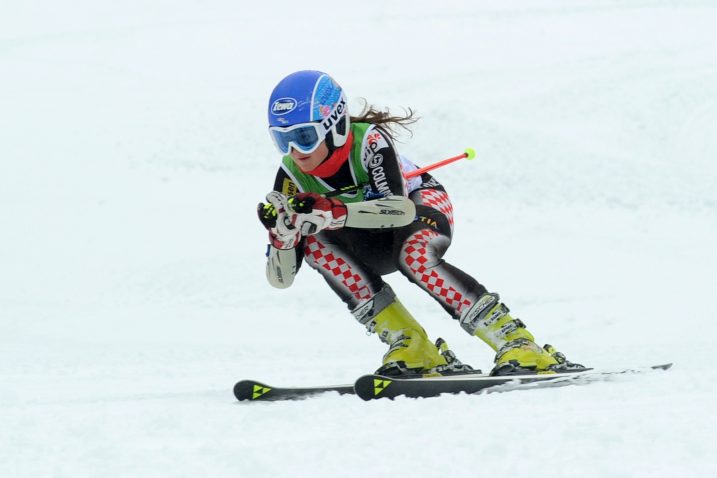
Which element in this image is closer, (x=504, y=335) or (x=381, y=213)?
(x=381, y=213)

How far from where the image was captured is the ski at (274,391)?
4879 mm

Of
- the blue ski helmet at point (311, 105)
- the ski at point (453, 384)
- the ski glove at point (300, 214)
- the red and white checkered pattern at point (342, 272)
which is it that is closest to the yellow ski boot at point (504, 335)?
the ski at point (453, 384)

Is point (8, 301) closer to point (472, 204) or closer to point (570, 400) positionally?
point (472, 204)

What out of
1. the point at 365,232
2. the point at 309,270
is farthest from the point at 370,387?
the point at 309,270

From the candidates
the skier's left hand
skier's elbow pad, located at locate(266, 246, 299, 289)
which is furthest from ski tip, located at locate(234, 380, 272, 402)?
the skier's left hand

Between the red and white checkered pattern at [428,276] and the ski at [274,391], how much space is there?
2.20 ft

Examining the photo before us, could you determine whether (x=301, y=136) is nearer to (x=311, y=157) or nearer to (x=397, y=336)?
(x=311, y=157)

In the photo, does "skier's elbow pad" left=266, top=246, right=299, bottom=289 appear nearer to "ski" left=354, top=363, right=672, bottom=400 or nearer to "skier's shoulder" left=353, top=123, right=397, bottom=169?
"skier's shoulder" left=353, top=123, right=397, bottom=169

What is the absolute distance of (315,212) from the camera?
470 cm

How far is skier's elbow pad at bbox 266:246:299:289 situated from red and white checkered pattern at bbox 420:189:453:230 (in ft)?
2.64

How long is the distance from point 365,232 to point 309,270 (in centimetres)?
588

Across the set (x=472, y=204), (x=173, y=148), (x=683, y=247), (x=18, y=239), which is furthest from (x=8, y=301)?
(x=683, y=247)

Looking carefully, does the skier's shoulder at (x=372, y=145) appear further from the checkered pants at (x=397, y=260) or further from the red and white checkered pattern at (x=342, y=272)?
the red and white checkered pattern at (x=342, y=272)

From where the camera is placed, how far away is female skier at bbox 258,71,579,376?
484 cm
